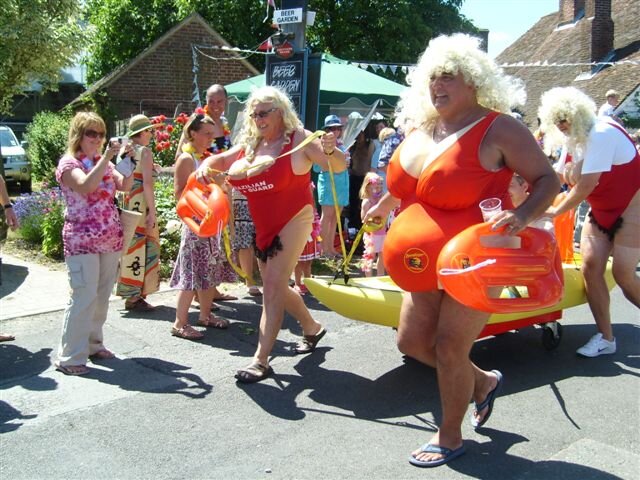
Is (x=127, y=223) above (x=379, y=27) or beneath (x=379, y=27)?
beneath

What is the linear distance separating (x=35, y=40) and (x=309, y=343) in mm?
10603

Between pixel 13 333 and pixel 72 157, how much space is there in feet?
6.06

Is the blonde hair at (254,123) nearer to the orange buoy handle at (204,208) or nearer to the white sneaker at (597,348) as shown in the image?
the orange buoy handle at (204,208)

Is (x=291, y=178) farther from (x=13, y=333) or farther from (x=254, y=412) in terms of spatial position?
(x=13, y=333)

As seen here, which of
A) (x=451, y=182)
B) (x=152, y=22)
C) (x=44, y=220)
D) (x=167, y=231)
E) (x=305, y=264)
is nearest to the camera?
(x=451, y=182)

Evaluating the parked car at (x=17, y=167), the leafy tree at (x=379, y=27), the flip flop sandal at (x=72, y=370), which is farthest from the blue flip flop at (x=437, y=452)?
the leafy tree at (x=379, y=27)

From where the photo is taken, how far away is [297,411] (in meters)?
4.13

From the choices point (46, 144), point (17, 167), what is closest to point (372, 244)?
point (17, 167)

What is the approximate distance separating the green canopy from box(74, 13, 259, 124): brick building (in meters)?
10.4

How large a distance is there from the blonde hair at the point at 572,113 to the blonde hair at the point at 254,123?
1.93m

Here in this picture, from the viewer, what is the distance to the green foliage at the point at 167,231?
7.94 m

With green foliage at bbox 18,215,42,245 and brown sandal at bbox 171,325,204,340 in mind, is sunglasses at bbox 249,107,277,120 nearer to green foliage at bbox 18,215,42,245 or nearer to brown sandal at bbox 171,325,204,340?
brown sandal at bbox 171,325,204,340

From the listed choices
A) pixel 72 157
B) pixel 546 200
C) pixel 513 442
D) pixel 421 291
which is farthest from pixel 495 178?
pixel 72 157

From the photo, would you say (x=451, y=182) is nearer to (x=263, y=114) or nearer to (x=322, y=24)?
(x=263, y=114)
